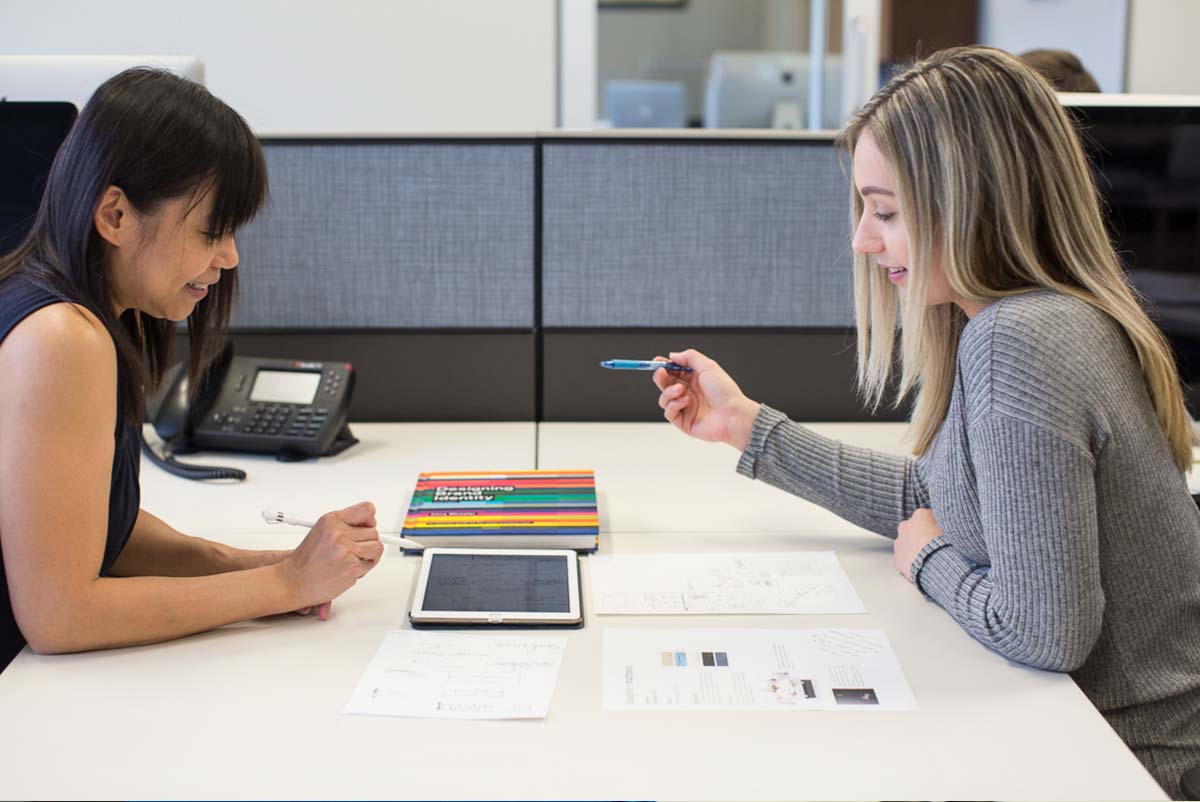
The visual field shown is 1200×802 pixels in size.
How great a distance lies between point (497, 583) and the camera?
1.05 m

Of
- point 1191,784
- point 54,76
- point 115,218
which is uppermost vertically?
Result: point 54,76

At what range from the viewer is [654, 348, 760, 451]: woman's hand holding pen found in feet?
4.15

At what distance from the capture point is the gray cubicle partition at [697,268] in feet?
Result: 5.67

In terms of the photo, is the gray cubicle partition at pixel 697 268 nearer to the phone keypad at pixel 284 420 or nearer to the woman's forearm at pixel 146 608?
the phone keypad at pixel 284 420

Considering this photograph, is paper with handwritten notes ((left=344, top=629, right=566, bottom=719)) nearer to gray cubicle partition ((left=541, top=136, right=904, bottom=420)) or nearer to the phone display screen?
the phone display screen

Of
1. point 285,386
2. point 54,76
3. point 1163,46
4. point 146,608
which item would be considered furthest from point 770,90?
A: point 146,608

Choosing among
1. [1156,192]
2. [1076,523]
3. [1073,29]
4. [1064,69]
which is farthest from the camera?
[1073,29]

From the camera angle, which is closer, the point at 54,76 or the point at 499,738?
the point at 499,738

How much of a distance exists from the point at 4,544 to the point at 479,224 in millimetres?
995

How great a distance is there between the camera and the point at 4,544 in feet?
2.85

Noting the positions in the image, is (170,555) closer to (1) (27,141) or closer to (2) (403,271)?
(1) (27,141)

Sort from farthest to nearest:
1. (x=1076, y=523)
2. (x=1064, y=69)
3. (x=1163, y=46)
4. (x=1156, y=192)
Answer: (x=1163, y=46) < (x=1064, y=69) < (x=1156, y=192) < (x=1076, y=523)

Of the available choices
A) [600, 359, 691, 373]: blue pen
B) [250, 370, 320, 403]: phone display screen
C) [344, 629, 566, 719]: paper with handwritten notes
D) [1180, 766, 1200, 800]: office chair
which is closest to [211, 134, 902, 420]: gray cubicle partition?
[250, 370, 320, 403]: phone display screen

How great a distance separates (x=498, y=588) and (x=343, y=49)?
255cm
